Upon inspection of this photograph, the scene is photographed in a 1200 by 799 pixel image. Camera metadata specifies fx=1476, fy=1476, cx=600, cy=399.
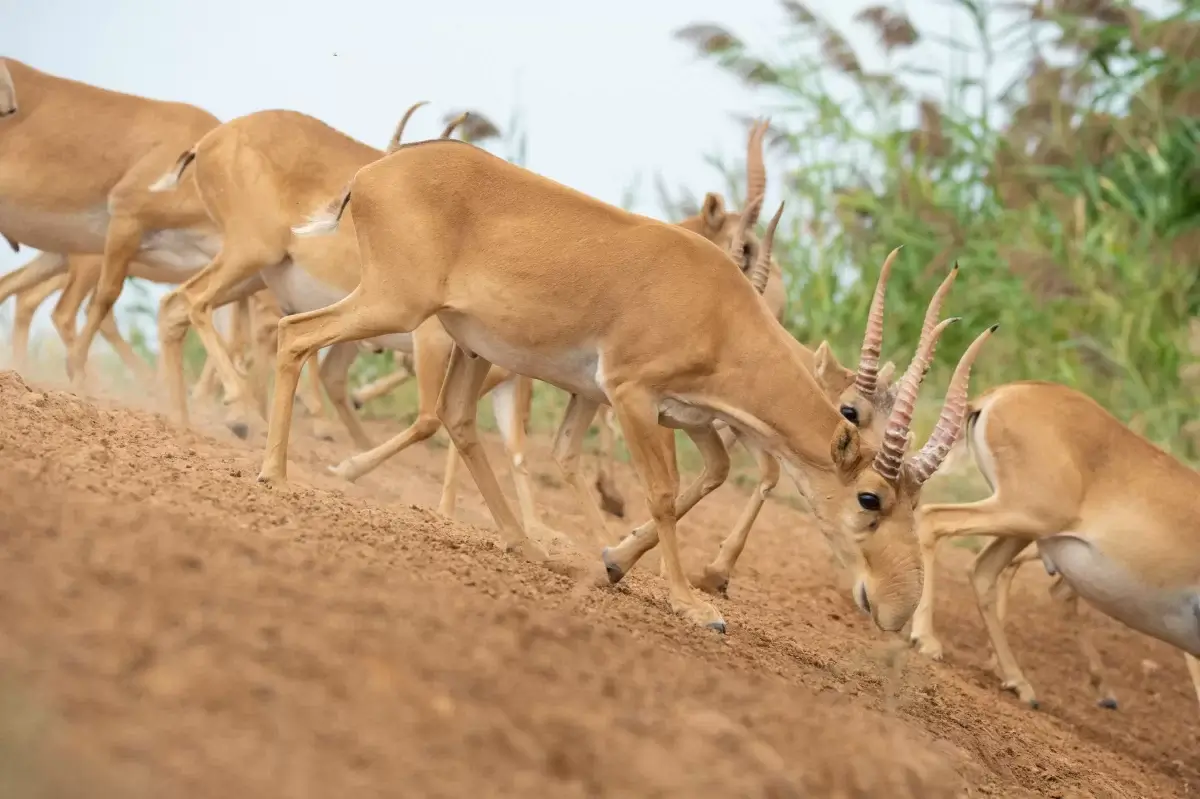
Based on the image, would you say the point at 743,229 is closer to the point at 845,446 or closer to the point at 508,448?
the point at 508,448

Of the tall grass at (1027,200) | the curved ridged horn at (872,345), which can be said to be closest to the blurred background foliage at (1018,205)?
the tall grass at (1027,200)

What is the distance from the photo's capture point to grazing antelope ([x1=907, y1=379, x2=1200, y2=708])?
22.9ft

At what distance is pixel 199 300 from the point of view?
7832 mm

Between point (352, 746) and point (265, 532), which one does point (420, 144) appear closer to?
point (265, 532)

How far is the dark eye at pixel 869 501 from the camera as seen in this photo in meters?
5.05

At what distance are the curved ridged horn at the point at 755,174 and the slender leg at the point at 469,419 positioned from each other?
252 cm

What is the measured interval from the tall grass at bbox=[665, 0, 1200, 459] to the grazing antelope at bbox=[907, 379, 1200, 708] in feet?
14.6

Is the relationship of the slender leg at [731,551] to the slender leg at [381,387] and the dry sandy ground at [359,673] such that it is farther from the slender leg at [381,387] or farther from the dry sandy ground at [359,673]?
the slender leg at [381,387]

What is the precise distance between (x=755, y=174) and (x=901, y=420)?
344 cm

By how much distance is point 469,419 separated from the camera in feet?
19.2

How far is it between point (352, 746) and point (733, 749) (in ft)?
2.92

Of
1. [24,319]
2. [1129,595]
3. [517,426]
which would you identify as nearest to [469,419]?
[517,426]

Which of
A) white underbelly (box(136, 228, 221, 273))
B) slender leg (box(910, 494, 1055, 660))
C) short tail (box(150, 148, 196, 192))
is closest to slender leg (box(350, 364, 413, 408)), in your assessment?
white underbelly (box(136, 228, 221, 273))

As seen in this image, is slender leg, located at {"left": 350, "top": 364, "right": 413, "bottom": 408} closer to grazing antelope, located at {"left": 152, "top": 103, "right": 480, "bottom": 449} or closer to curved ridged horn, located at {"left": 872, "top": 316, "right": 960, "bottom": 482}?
grazing antelope, located at {"left": 152, "top": 103, "right": 480, "bottom": 449}
